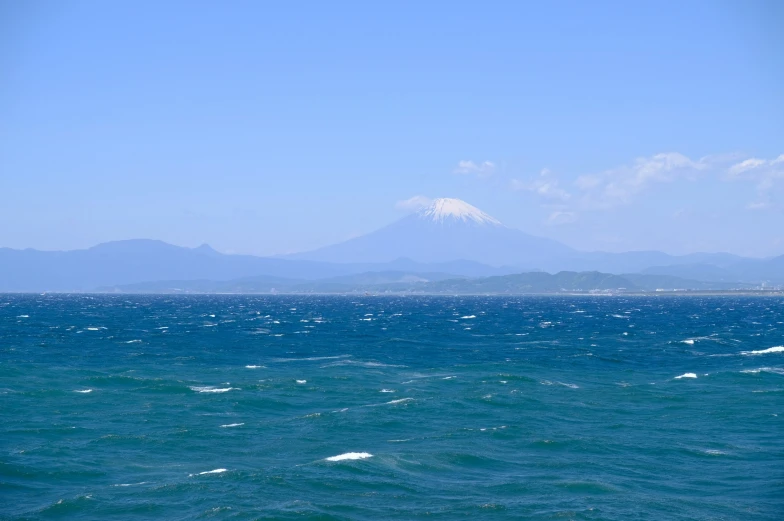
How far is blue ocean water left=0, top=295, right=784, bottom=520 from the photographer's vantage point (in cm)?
3127

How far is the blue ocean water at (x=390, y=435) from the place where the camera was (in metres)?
31.3

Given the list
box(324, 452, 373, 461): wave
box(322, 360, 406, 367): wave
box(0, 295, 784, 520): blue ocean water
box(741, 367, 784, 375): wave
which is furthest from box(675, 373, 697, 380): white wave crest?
box(324, 452, 373, 461): wave

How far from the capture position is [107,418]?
47.5 metres

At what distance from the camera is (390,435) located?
142 ft

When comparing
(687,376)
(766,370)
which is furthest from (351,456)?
(766,370)

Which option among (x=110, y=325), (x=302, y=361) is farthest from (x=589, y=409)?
(x=110, y=325)

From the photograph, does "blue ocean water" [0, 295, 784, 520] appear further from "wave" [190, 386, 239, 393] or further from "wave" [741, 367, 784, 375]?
"wave" [741, 367, 784, 375]

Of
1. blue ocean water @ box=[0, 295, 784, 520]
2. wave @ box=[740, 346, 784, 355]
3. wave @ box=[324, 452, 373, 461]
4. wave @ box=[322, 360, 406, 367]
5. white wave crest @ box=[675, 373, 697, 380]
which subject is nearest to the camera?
blue ocean water @ box=[0, 295, 784, 520]

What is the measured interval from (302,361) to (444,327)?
2335 inches

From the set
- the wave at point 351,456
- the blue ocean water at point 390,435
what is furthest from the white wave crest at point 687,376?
the wave at point 351,456

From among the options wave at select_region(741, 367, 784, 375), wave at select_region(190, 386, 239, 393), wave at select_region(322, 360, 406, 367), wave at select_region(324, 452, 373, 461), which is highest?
wave at select_region(741, 367, 784, 375)

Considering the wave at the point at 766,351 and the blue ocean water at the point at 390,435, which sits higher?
the wave at the point at 766,351

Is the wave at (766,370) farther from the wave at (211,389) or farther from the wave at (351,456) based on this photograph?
the wave at (351,456)

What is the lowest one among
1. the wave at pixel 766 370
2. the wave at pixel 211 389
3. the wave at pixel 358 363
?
the wave at pixel 211 389
